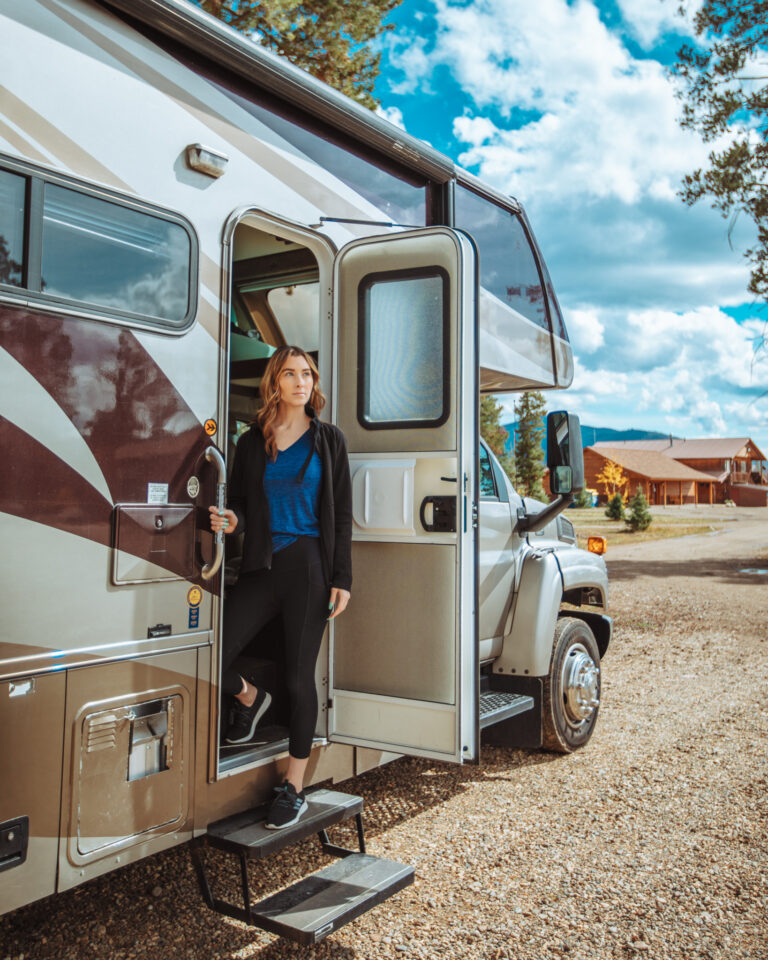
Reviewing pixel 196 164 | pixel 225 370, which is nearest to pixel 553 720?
pixel 225 370

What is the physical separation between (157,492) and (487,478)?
2.39 metres

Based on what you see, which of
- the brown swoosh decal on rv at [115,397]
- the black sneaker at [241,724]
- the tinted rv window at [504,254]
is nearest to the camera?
the brown swoosh decal on rv at [115,397]

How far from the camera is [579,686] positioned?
4.98 metres

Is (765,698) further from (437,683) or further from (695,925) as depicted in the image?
(437,683)

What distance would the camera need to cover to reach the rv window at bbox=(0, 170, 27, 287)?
2357 millimetres

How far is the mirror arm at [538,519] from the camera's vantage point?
15.0 ft

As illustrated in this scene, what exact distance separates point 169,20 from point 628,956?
11.6ft

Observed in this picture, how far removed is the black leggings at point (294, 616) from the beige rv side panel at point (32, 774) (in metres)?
0.80

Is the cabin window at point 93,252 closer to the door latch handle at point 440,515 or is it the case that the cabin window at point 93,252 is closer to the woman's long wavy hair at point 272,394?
the woman's long wavy hair at point 272,394

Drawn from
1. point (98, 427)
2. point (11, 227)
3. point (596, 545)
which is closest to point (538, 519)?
point (596, 545)

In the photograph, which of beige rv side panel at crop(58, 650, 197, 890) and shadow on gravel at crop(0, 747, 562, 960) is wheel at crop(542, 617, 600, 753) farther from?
beige rv side panel at crop(58, 650, 197, 890)

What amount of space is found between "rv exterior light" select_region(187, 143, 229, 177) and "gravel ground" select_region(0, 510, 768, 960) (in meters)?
2.68

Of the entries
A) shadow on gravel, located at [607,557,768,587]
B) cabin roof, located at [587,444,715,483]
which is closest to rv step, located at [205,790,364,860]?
shadow on gravel, located at [607,557,768,587]

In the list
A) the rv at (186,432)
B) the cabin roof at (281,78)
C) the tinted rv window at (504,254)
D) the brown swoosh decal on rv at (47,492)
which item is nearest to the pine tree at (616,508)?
the tinted rv window at (504,254)
